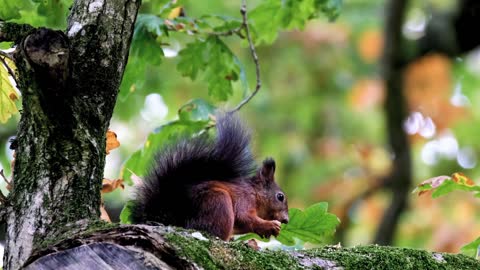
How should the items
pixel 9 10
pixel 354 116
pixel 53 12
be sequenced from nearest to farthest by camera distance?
pixel 9 10 < pixel 53 12 < pixel 354 116

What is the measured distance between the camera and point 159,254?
69.8 inches

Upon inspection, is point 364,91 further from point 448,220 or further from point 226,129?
point 226,129

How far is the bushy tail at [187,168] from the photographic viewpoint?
2600 mm

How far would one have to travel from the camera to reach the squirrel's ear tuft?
323cm

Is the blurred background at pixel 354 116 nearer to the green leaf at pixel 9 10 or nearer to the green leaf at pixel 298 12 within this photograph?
the green leaf at pixel 298 12

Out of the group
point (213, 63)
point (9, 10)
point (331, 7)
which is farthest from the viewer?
point (331, 7)

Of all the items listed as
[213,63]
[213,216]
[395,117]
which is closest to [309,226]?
[213,216]

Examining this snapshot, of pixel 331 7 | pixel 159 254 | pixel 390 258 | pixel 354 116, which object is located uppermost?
pixel 354 116

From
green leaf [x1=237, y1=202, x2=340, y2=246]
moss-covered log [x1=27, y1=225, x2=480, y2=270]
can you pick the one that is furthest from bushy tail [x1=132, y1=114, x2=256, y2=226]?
moss-covered log [x1=27, y1=225, x2=480, y2=270]

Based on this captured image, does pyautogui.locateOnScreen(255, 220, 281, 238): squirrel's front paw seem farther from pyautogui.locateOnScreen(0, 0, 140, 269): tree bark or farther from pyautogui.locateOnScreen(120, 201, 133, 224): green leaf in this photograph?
pyautogui.locateOnScreen(0, 0, 140, 269): tree bark

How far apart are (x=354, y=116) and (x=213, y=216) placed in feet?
25.1

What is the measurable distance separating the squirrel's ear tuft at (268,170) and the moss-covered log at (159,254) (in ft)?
3.94

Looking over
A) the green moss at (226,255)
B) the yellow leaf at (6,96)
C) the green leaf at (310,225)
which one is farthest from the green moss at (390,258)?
the yellow leaf at (6,96)

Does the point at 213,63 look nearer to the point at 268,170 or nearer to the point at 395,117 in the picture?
the point at 268,170
